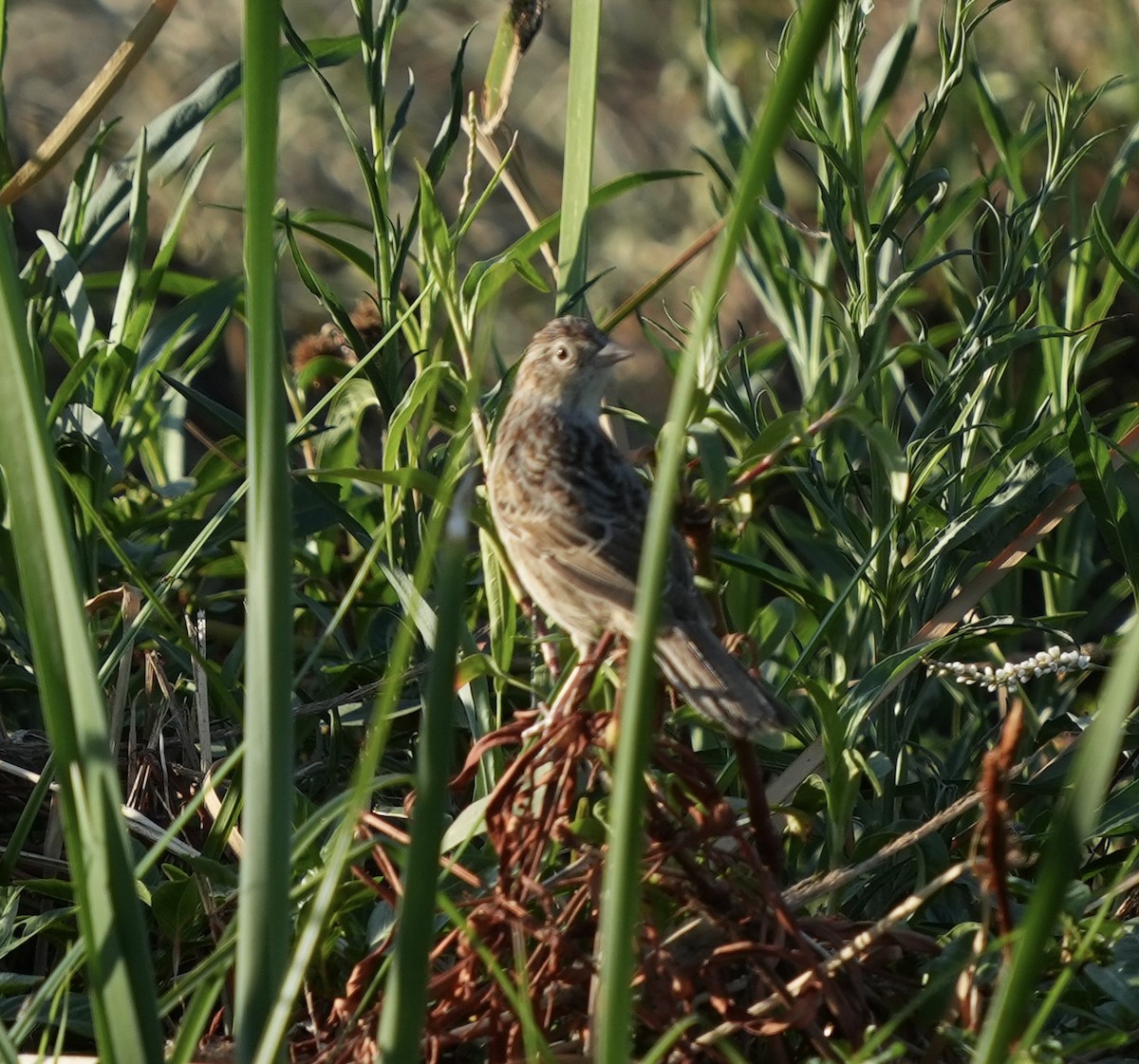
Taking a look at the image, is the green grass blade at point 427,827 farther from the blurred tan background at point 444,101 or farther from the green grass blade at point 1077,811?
the blurred tan background at point 444,101

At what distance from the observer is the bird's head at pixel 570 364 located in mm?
2955

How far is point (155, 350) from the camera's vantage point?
321cm

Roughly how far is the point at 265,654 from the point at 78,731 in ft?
0.77

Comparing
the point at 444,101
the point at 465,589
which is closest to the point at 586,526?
the point at 465,589

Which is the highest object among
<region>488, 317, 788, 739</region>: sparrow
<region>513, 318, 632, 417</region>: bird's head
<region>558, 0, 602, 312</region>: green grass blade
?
<region>558, 0, 602, 312</region>: green grass blade

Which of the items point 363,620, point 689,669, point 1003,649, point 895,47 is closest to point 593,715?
point 689,669

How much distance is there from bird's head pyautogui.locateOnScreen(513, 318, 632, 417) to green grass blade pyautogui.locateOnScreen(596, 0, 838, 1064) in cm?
153

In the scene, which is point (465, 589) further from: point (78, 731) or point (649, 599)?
point (649, 599)

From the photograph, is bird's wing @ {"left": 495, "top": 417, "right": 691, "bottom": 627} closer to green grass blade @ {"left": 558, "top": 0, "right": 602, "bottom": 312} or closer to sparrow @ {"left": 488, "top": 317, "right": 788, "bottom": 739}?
sparrow @ {"left": 488, "top": 317, "right": 788, "bottom": 739}

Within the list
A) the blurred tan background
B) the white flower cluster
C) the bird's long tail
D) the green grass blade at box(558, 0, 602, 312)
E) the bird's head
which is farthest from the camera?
the blurred tan background

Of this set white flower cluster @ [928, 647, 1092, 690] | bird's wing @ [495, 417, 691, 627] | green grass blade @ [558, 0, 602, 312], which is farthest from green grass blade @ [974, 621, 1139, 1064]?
green grass blade @ [558, 0, 602, 312]

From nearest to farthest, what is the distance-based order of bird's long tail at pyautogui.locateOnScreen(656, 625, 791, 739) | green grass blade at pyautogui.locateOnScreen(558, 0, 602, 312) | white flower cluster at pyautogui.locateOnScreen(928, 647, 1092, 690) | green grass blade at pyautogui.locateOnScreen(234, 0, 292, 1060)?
green grass blade at pyautogui.locateOnScreen(234, 0, 292, 1060), bird's long tail at pyautogui.locateOnScreen(656, 625, 791, 739), white flower cluster at pyautogui.locateOnScreen(928, 647, 1092, 690), green grass blade at pyautogui.locateOnScreen(558, 0, 602, 312)

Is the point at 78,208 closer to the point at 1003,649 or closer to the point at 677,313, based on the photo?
the point at 1003,649

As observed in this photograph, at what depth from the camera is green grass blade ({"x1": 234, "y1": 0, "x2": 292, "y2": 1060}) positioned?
1594 mm
